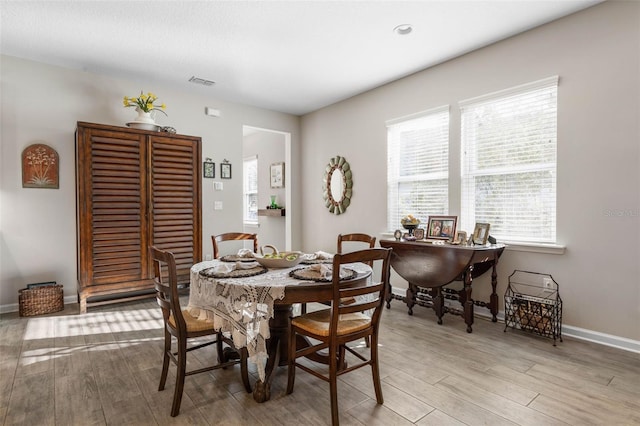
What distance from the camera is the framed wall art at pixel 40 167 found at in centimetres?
351

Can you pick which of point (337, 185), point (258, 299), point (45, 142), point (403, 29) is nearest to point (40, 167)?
point (45, 142)

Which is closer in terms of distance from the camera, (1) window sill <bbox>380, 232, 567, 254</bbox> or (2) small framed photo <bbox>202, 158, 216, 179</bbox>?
(1) window sill <bbox>380, 232, 567, 254</bbox>

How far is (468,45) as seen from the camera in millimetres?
3246

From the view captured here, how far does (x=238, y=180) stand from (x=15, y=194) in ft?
7.92

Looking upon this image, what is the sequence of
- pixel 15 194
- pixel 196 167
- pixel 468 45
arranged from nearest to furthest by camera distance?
pixel 468 45 → pixel 15 194 → pixel 196 167

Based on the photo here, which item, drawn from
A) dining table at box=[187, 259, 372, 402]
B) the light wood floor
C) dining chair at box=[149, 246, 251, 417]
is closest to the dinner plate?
dining table at box=[187, 259, 372, 402]

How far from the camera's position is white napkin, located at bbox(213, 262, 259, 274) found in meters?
2.00

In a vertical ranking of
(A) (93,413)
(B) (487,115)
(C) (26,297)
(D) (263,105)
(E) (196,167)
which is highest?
(D) (263,105)

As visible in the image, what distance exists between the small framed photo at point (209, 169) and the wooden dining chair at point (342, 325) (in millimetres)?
3225

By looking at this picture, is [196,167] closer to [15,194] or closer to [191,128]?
[191,128]

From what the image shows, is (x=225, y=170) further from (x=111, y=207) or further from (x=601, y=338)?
(x=601, y=338)

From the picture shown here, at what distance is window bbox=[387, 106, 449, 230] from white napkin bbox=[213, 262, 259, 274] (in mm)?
2304

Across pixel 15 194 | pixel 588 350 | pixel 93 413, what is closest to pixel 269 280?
pixel 93 413

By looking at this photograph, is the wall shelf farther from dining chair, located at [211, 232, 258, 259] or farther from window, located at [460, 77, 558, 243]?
window, located at [460, 77, 558, 243]
